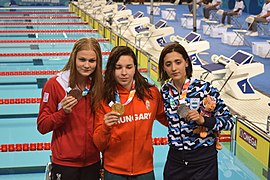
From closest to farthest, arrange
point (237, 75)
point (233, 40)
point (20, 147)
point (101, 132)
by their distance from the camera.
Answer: point (101, 132) < point (20, 147) < point (237, 75) < point (233, 40)

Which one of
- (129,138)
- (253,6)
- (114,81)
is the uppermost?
(253,6)

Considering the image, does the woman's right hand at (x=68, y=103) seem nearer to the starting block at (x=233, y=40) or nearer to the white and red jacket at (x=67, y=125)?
the white and red jacket at (x=67, y=125)

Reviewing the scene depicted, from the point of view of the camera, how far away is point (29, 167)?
15.4 ft

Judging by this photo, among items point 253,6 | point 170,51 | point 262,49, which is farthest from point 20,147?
point 253,6

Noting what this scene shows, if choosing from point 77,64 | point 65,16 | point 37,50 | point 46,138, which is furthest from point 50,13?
point 77,64

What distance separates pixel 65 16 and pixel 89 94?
15115mm

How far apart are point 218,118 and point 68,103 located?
0.75 m

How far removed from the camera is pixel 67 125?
2.64 metres

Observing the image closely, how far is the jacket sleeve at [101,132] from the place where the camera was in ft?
8.00

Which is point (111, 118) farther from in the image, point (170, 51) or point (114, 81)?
point (170, 51)

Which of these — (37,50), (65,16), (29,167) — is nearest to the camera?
(29,167)

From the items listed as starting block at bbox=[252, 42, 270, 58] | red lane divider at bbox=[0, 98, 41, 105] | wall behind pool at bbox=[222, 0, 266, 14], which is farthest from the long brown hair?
wall behind pool at bbox=[222, 0, 266, 14]

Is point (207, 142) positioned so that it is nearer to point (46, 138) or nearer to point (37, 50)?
point (46, 138)

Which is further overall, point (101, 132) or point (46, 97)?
point (46, 97)
